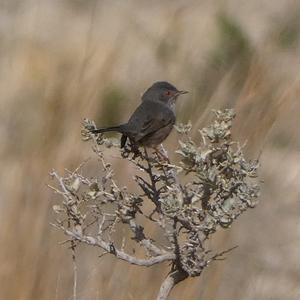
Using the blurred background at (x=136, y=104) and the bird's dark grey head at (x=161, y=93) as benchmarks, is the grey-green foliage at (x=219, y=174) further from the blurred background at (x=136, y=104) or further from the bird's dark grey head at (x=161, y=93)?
the blurred background at (x=136, y=104)

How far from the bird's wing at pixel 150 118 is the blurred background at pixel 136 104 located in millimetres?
419

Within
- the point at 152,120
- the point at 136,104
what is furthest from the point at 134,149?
the point at 136,104

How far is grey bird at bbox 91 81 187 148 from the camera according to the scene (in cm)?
270

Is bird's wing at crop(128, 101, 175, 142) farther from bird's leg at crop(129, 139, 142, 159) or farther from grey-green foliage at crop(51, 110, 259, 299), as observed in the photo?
grey-green foliage at crop(51, 110, 259, 299)

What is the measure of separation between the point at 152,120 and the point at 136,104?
40.6 inches

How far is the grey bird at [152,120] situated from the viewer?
8.86 feet

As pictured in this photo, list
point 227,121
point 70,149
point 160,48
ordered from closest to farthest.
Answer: point 227,121
point 70,149
point 160,48

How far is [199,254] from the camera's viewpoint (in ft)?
7.34

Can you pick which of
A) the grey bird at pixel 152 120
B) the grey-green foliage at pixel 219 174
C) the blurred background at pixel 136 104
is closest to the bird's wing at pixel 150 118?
the grey bird at pixel 152 120

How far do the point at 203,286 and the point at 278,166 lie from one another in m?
0.52

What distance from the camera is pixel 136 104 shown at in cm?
392

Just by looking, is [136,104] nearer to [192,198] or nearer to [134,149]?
[134,149]

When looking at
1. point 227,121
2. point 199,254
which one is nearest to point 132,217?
point 199,254

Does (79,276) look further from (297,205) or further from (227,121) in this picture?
(227,121)
